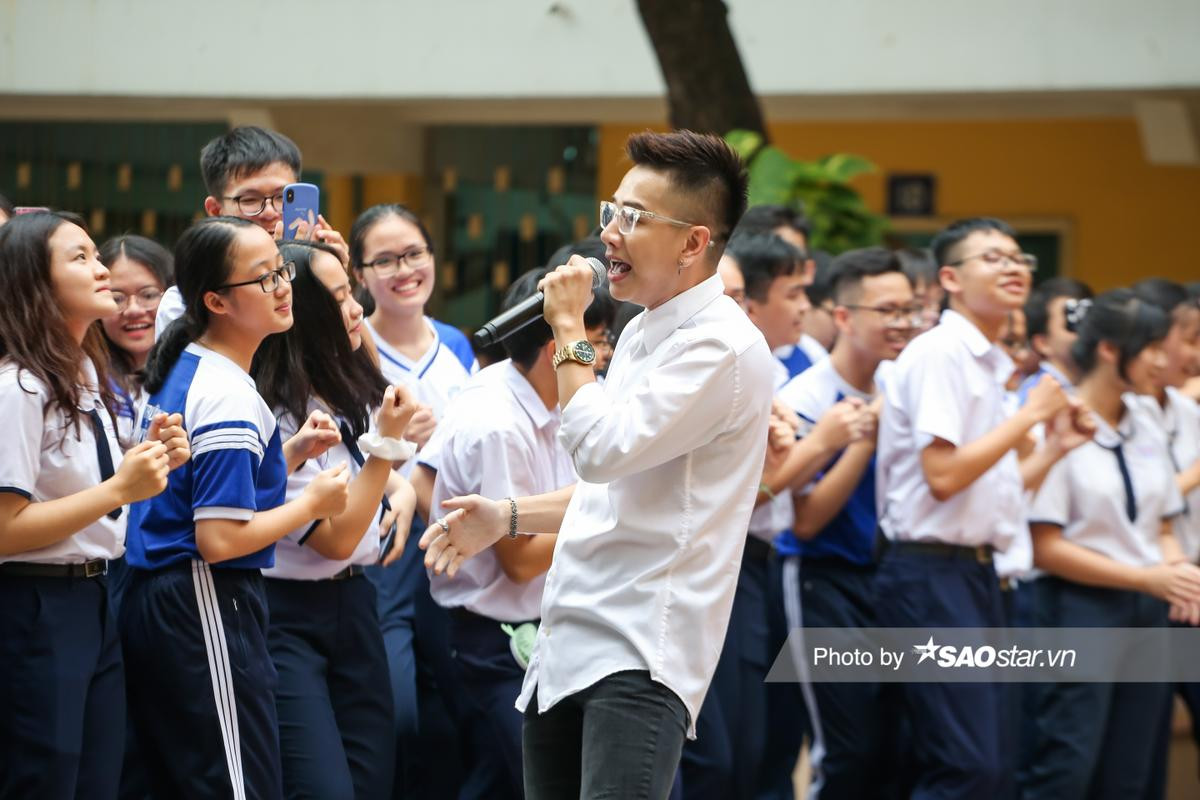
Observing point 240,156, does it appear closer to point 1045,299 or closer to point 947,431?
point 947,431

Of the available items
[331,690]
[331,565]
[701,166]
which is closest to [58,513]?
[331,565]

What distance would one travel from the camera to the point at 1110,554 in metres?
5.14

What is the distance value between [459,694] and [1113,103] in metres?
6.82

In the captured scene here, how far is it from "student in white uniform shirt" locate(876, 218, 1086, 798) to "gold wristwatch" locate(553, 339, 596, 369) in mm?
2018

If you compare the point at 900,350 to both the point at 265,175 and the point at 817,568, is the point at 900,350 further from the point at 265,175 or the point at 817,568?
the point at 265,175

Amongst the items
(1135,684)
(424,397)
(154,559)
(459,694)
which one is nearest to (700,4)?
(424,397)

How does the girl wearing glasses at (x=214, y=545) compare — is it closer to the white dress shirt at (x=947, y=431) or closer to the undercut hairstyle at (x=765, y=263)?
the white dress shirt at (x=947, y=431)

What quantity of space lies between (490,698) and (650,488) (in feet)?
4.08

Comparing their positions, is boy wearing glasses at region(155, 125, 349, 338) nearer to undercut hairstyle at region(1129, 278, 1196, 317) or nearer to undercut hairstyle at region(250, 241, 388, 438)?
undercut hairstyle at region(250, 241, 388, 438)

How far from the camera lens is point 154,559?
334 cm

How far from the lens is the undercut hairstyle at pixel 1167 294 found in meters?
5.76

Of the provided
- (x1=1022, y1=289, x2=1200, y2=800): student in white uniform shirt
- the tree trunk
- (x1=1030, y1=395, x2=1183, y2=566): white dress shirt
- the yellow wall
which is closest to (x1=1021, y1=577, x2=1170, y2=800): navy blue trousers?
(x1=1022, y1=289, x2=1200, y2=800): student in white uniform shirt

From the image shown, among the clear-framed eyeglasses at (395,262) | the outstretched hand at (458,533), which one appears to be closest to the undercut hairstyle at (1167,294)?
the clear-framed eyeglasses at (395,262)

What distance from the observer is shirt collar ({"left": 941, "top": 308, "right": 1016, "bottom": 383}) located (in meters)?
4.83
